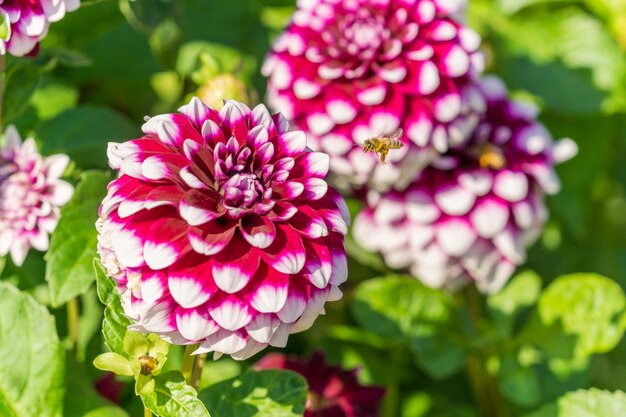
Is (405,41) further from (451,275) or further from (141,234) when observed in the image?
(141,234)

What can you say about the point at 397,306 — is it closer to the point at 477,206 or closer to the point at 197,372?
the point at 477,206

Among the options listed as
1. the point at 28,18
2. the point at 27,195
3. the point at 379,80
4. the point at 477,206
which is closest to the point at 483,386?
the point at 477,206

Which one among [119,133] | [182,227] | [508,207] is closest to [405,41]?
[508,207]

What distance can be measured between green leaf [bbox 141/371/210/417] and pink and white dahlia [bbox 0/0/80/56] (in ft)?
1.32

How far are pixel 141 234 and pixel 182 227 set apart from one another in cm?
4

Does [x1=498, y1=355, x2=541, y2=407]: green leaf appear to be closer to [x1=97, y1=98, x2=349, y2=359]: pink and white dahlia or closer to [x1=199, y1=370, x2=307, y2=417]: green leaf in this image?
[x1=199, y1=370, x2=307, y2=417]: green leaf

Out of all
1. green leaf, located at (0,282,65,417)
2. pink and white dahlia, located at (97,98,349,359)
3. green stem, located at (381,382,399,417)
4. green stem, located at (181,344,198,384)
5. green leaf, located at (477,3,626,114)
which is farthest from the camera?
green leaf, located at (477,3,626,114)

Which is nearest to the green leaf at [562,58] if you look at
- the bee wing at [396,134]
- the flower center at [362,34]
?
the flower center at [362,34]

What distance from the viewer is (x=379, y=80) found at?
4.01 ft

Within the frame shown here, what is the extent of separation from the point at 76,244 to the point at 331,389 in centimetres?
40

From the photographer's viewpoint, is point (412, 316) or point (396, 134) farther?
point (412, 316)

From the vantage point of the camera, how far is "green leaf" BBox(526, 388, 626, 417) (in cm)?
110

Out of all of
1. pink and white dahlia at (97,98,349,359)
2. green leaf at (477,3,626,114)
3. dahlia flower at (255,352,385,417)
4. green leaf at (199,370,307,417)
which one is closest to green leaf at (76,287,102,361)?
dahlia flower at (255,352,385,417)

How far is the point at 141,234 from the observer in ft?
2.65
